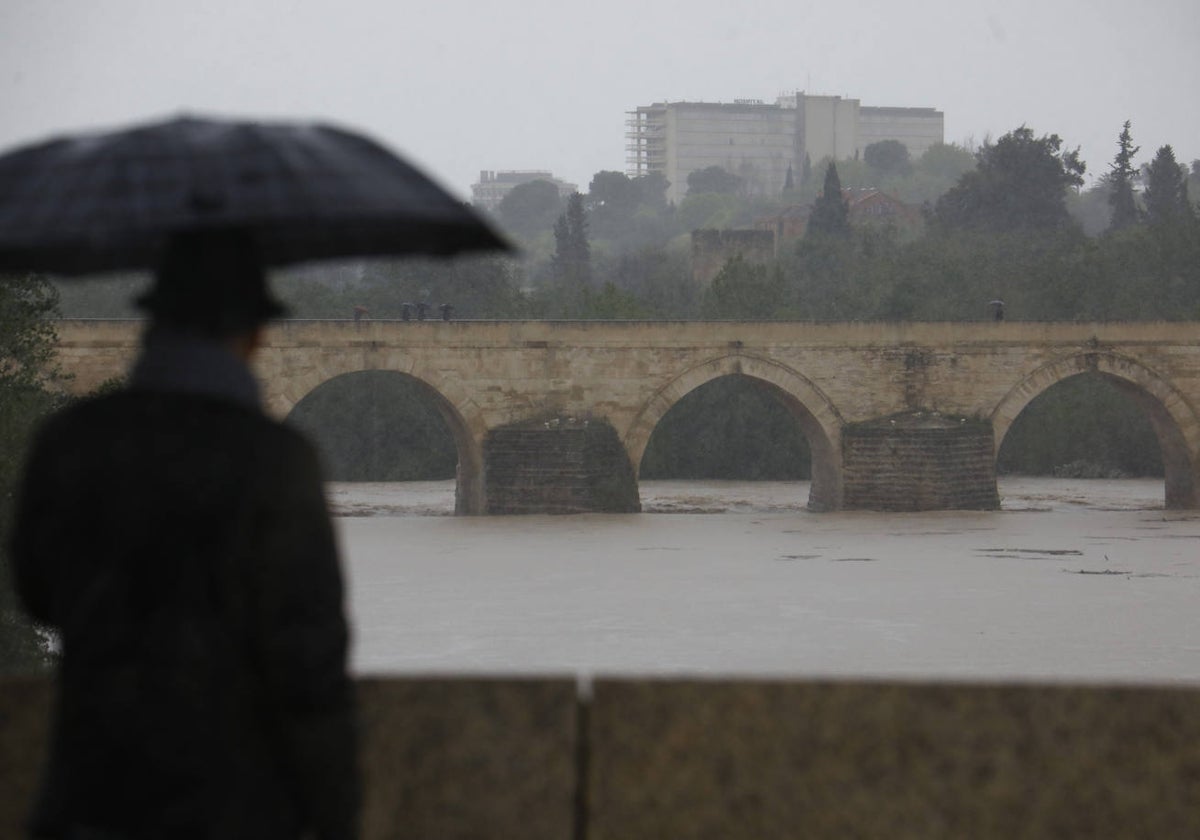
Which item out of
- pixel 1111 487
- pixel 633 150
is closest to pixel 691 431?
pixel 1111 487

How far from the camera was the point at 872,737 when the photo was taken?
7.23ft

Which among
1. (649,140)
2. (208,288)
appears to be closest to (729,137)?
(649,140)

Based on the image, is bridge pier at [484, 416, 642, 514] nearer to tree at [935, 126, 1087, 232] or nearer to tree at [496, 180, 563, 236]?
tree at [935, 126, 1087, 232]

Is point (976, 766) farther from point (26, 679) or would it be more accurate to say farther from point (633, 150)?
point (633, 150)

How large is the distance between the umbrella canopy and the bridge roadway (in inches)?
967

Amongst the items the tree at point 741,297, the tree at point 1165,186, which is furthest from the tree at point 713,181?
the tree at point 741,297

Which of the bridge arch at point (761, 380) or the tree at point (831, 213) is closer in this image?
the bridge arch at point (761, 380)

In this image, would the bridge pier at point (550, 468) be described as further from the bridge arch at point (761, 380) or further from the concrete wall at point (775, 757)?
the concrete wall at point (775, 757)

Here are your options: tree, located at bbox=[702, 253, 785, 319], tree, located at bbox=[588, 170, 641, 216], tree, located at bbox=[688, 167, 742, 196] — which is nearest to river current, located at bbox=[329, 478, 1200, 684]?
tree, located at bbox=[702, 253, 785, 319]

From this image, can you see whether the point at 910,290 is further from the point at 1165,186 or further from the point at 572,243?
the point at 572,243

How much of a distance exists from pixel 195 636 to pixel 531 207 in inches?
4480

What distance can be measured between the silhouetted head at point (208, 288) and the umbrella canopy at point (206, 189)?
0.03 metres

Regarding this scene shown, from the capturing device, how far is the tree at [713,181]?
126500mm

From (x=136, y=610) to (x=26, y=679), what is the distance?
409 millimetres
